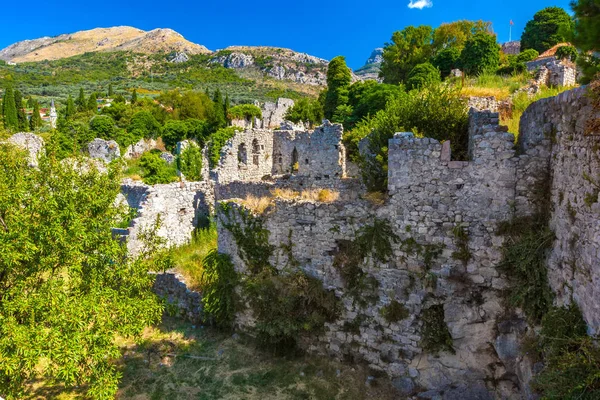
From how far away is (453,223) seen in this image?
7887mm

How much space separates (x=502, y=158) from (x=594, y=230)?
8.16 feet

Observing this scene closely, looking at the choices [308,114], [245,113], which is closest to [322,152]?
[308,114]

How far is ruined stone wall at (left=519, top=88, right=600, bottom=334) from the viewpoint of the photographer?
5.22 meters

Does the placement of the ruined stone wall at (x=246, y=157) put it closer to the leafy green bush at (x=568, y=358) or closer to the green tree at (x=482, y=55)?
the green tree at (x=482, y=55)

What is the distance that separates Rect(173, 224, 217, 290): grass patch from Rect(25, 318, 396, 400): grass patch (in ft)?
6.82

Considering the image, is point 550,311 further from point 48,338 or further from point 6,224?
point 6,224

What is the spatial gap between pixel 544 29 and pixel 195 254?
27.9m

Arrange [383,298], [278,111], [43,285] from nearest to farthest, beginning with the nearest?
[43,285]
[383,298]
[278,111]

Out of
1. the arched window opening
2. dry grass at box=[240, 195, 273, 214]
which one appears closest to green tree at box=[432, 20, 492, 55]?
the arched window opening

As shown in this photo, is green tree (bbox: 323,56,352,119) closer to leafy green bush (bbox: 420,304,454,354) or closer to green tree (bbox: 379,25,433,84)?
green tree (bbox: 379,25,433,84)

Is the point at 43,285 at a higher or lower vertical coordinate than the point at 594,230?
lower

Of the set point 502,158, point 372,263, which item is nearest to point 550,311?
point 502,158

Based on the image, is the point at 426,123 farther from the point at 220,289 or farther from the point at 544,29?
the point at 544,29

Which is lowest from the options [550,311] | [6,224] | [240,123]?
[550,311]
